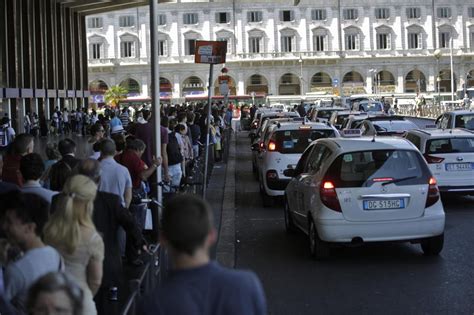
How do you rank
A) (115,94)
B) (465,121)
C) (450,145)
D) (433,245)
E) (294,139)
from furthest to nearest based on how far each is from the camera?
(115,94) → (465,121) → (294,139) → (450,145) → (433,245)

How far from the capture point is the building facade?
90.8 m

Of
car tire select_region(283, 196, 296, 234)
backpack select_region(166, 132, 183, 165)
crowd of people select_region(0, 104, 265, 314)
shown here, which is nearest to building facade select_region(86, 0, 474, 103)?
backpack select_region(166, 132, 183, 165)

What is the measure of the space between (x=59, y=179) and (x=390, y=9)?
3434 inches

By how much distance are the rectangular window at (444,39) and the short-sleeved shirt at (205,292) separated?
92.3 meters

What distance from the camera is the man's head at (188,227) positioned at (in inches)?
121

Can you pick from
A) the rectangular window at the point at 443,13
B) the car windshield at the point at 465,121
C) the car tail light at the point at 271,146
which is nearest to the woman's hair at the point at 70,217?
the car tail light at the point at 271,146

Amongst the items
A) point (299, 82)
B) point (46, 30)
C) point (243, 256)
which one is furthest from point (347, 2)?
point (243, 256)

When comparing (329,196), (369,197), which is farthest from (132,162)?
(369,197)

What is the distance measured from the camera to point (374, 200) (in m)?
9.56

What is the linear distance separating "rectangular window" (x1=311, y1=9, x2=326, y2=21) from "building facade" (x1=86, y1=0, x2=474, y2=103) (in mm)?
116

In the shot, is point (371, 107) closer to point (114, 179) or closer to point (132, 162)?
point (132, 162)

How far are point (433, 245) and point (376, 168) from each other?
122 centimetres

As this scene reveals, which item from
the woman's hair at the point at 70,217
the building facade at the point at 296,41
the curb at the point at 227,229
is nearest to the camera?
the woman's hair at the point at 70,217

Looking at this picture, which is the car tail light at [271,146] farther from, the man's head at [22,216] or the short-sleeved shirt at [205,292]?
the short-sleeved shirt at [205,292]
